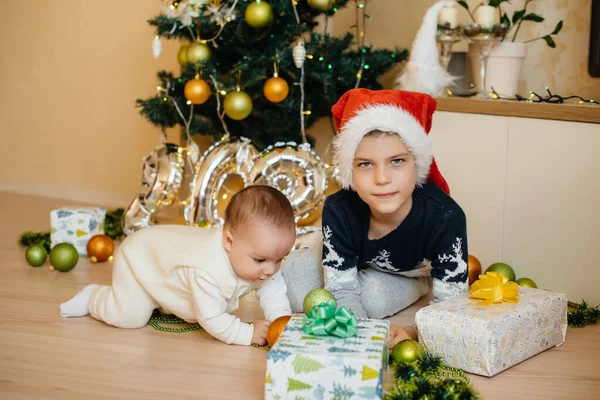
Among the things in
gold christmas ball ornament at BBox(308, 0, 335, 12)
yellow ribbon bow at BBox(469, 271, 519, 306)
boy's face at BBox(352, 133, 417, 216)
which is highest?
gold christmas ball ornament at BBox(308, 0, 335, 12)

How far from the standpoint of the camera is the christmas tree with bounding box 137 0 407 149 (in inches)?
110

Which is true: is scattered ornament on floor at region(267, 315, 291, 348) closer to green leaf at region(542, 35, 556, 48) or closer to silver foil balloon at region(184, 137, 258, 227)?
silver foil balloon at region(184, 137, 258, 227)

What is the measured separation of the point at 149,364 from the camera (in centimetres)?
172

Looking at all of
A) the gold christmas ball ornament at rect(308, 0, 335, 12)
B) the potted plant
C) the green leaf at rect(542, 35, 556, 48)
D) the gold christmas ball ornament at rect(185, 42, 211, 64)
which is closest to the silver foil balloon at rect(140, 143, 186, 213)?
the gold christmas ball ornament at rect(185, 42, 211, 64)

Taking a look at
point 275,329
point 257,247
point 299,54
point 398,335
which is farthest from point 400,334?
point 299,54

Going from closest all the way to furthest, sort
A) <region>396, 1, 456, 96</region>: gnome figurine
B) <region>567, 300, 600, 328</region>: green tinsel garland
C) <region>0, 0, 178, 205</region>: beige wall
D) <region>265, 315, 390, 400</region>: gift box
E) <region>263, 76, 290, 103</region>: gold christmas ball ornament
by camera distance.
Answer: <region>265, 315, 390, 400</region>: gift box < <region>567, 300, 600, 328</region>: green tinsel garland < <region>396, 1, 456, 96</region>: gnome figurine < <region>263, 76, 290, 103</region>: gold christmas ball ornament < <region>0, 0, 178, 205</region>: beige wall

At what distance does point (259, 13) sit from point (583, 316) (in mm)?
1468

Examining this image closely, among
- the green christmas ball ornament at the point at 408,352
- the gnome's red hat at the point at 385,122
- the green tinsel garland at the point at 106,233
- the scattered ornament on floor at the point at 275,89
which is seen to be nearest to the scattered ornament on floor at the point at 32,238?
the green tinsel garland at the point at 106,233

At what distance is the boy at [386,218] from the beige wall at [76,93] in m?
1.73

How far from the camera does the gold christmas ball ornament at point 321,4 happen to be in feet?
9.13

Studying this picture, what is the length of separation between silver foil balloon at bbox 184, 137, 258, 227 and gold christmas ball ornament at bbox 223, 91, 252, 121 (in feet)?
0.48

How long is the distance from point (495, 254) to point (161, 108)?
139 centimetres

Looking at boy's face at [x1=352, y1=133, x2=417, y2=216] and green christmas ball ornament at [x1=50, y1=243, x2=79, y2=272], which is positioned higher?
boy's face at [x1=352, y1=133, x2=417, y2=216]

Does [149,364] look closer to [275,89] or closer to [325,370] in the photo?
[325,370]
